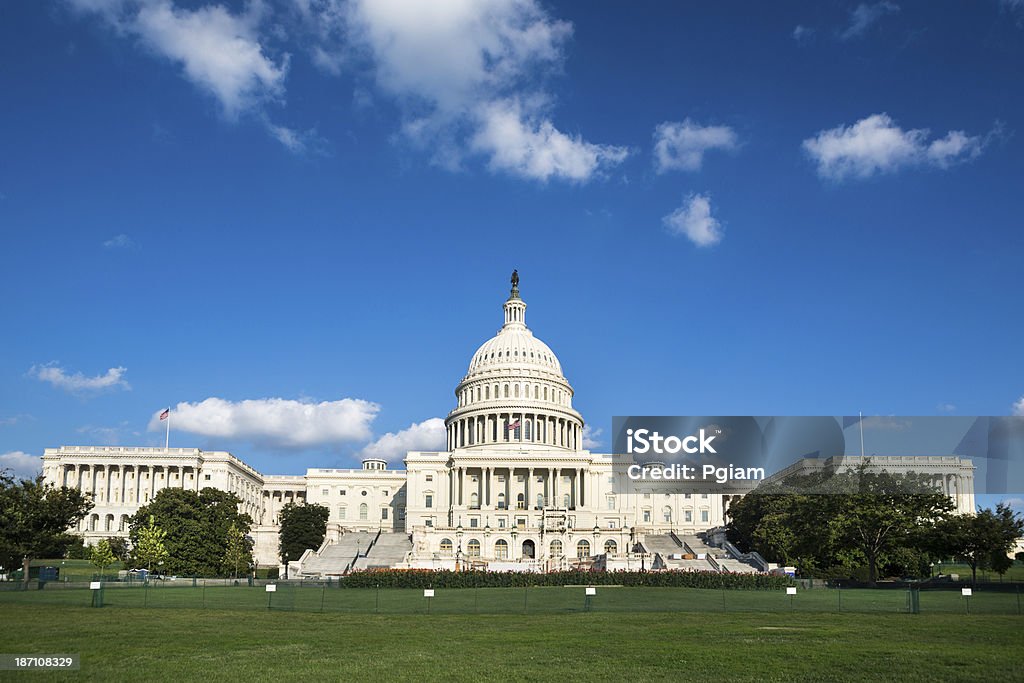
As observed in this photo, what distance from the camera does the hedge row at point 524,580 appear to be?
73312 millimetres

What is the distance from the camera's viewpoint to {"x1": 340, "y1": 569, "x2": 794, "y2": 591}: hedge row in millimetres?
73312

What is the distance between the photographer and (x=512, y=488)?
148 metres

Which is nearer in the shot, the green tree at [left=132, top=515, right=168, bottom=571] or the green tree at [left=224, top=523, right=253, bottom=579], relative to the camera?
the green tree at [left=132, top=515, right=168, bottom=571]

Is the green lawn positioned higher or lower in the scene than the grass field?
higher

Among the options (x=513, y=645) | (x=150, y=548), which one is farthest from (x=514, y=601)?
(x=150, y=548)

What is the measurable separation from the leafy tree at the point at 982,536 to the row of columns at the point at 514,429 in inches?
3540

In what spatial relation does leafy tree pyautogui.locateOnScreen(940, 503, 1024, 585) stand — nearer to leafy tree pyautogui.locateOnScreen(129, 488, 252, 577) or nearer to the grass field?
the grass field

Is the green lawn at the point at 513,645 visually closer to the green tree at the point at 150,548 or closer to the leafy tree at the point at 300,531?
the green tree at the point at 150,548

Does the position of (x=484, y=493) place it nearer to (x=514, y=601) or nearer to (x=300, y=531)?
(x=300, y=531)

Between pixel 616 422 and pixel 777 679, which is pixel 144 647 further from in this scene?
pixel 616 422

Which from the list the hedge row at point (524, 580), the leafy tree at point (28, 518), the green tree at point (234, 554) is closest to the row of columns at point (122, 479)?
the green tree at point (234, 554)

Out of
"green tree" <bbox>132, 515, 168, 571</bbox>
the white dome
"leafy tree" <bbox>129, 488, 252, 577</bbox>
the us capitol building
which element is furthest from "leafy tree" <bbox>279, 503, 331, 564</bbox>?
the white dome

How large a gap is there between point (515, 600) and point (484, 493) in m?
91.0

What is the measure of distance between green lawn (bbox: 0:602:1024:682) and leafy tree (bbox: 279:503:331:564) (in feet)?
280
